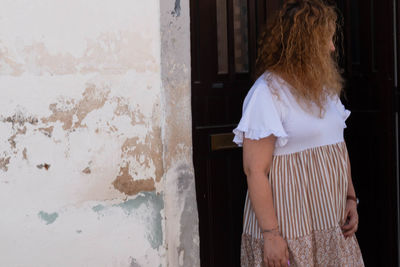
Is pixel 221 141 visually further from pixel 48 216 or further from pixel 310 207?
pixel 48 216

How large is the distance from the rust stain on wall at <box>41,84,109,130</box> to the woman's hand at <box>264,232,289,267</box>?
88 centimetres

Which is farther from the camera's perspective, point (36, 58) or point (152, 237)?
point (152, 237)

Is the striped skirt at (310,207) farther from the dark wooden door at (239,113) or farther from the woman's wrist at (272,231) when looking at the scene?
the dark wooden door at (239,113)

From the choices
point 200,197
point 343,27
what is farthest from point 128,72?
point 343,27

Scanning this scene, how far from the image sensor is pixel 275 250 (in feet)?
8.02

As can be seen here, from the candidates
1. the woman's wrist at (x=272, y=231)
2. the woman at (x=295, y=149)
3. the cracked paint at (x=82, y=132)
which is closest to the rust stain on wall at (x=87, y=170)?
the cracked paint at (x=82, y=132)

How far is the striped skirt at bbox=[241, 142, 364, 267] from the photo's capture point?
2.51m

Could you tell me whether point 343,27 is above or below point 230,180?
above

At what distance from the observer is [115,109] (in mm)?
2639

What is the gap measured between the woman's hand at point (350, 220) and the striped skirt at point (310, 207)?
0.14 ft

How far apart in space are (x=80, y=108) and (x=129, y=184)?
40 cm

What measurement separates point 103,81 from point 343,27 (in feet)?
5.36

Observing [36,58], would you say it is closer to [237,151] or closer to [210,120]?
[210,120]

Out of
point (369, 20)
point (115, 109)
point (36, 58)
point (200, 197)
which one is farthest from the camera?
point (369, 20)
